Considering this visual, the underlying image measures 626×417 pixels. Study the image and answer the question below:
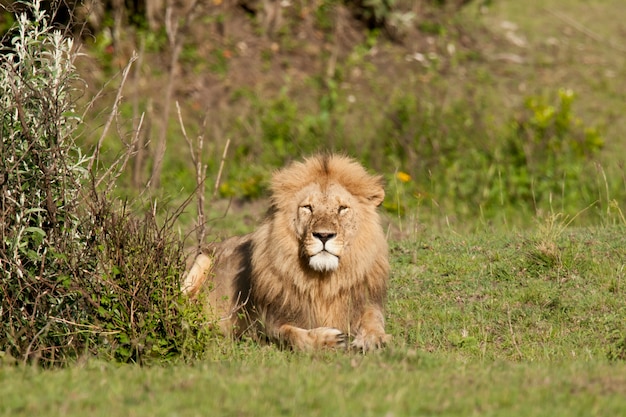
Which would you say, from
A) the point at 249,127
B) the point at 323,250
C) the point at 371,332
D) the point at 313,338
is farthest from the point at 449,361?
the point at 249,127

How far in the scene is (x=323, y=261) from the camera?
22.0ft

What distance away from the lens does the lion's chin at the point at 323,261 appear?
264 inches

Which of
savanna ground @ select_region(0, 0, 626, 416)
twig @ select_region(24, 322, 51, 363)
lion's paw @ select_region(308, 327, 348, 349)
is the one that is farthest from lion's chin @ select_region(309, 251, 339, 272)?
twig @ select_region(24, 322, 51, 363)

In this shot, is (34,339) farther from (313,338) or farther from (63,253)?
(313,338)

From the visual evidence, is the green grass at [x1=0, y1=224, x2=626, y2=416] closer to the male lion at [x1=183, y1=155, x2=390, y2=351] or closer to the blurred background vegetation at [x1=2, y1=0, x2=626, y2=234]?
the male lion at [x1=183, y1=155, x2=390, y2=351]

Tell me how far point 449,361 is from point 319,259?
119 centimetres

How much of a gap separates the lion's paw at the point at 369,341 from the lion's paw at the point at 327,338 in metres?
0.08

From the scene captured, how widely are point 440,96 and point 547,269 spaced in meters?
7.92

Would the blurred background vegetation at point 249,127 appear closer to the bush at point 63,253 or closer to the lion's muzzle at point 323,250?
the bush at point 63,253

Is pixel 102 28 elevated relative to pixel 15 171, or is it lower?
lower

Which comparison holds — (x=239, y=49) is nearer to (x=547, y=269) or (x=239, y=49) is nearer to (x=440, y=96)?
(x=440, y=96)

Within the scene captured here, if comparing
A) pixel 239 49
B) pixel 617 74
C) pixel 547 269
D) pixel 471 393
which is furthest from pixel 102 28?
pixel 471 393

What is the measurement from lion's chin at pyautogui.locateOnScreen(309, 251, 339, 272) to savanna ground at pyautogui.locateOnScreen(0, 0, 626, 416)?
23.1 inches

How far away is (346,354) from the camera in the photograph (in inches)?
250
